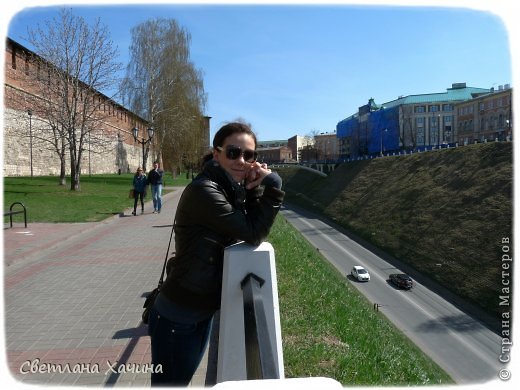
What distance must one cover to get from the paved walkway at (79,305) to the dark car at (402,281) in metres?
14.4

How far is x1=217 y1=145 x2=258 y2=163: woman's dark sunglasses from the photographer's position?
5.42 ft

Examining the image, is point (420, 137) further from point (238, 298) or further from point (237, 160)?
point (238, 298)

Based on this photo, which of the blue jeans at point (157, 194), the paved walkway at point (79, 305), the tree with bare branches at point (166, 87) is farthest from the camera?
the tree with bare branches at point (166, 87)

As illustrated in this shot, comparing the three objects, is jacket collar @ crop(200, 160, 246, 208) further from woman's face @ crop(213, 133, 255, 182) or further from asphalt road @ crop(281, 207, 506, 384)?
asphalt road @ crop(281, 207, 506, 384)

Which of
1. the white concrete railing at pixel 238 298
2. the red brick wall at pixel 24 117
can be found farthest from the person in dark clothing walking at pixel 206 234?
the red brick wall at pixel 24 117

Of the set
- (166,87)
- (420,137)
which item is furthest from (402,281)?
(420,137)

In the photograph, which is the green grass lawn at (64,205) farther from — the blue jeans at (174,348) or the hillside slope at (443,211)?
the hillside slope at (443,211)

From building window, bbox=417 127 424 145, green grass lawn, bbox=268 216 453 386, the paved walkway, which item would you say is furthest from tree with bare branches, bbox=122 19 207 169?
building window, bbox=417 127 424 145

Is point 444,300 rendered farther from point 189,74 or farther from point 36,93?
point 189,74

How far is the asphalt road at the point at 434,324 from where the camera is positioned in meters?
12.1

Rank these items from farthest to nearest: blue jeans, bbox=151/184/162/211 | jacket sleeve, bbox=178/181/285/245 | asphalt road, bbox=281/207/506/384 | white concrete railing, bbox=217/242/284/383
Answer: blue jeans, bbox=151/184/162/211 → asphalt road, bbox=281/207/506/384 → jacket sleeve, bbox=178/181/285/245 → white concrete railing, bbox=217/242/284/383

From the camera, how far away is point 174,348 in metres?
1.67

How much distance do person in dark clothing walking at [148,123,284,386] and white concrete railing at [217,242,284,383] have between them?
10 cm

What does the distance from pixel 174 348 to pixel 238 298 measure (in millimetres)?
516
